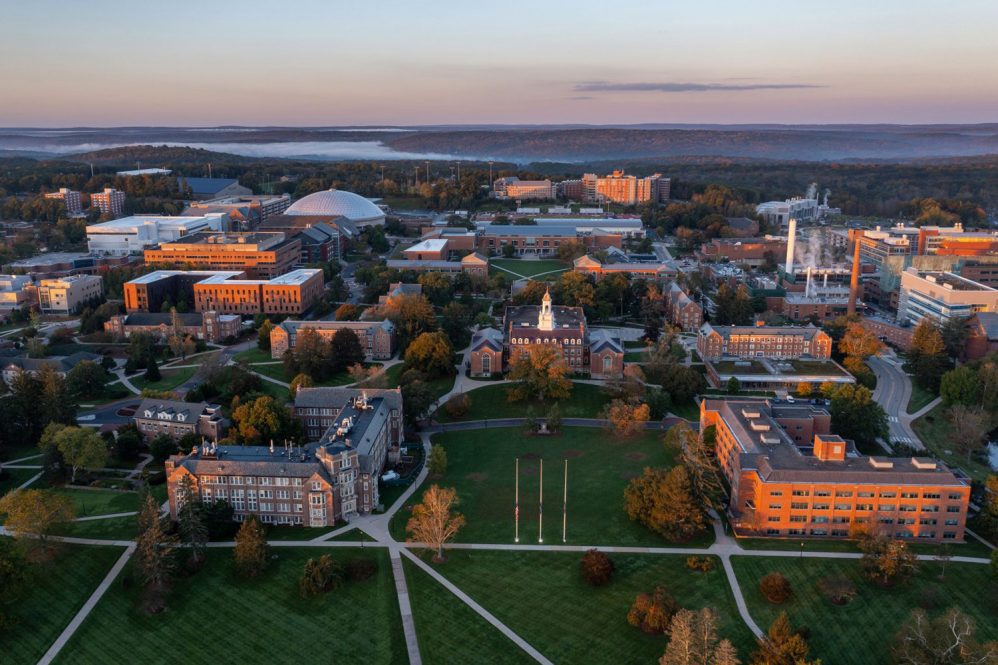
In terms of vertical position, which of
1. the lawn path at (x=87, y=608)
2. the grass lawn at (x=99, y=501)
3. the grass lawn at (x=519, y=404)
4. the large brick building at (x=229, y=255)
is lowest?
the lawn path at (x=87, y=608)

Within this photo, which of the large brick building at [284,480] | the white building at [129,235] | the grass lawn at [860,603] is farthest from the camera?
the white building at [129,235]

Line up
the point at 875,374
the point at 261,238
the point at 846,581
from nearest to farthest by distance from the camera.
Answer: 1. the point at 846,581
2. the point at 875,374
3. the point at 261,238

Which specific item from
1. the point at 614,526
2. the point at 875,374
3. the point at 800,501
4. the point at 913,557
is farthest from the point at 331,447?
the point at 875,374

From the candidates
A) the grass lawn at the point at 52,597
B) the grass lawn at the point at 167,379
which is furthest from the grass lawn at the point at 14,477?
the grass lawn at the point at 167,379

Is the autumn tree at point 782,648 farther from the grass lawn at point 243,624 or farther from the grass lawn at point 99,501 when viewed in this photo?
the grass lawn at point 99,501

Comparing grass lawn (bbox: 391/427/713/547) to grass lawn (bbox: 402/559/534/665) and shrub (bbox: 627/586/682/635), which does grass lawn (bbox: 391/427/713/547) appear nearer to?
grass lawn (bbox: 402/559/534/665)

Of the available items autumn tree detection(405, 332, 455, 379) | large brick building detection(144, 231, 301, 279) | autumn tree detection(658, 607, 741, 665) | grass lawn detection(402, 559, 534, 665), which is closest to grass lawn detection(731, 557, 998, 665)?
autumn tree detection(658, 607, 741, 665)

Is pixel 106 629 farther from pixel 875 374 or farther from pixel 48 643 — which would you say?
pixel 875 374
